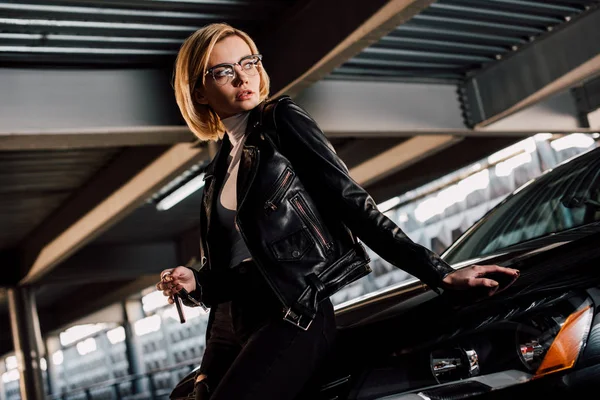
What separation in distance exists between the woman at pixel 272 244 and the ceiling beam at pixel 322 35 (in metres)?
4.74

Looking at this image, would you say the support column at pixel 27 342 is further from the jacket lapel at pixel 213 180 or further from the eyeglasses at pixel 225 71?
the eyeglasses at pixel 225 71

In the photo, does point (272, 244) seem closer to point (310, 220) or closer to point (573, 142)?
point (310, 220)

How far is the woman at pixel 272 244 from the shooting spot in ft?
5.91

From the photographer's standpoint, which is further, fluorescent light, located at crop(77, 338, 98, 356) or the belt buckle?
fluorescent light, located at crop(77, 338, 98, 356)

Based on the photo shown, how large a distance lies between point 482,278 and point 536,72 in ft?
30.0

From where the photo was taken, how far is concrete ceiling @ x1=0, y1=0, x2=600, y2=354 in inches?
291

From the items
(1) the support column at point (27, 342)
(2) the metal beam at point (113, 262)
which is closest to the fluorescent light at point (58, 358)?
(1) the support column at point (27, 342)

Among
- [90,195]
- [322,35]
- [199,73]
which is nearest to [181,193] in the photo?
[90,195]

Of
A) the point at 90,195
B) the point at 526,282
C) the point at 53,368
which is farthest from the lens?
the point at 53,368

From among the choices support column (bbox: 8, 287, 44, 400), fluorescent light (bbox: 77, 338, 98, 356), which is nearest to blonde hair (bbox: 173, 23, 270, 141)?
support column (bbox: 8, 287, 44, 400)

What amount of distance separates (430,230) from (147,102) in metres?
8.61

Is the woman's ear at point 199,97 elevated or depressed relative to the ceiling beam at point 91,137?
depressed

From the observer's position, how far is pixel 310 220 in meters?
1.88

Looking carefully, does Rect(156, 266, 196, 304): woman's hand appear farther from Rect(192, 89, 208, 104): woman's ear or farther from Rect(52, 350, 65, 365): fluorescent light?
Rect(52, 350, 65, 365): fluorescent light
